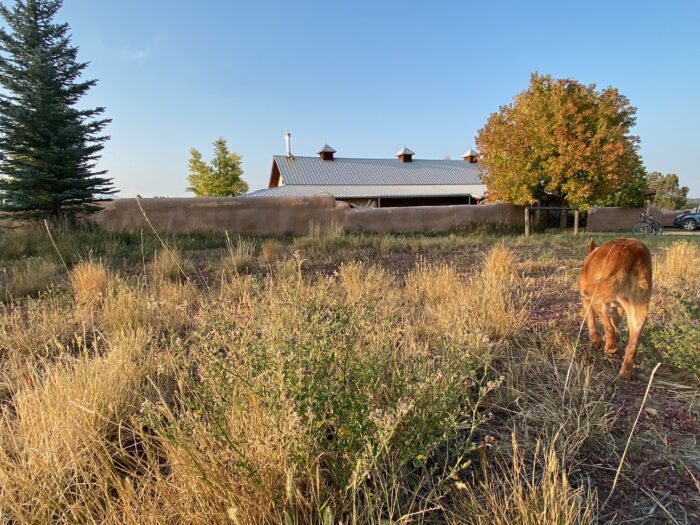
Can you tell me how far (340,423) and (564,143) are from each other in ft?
57.0

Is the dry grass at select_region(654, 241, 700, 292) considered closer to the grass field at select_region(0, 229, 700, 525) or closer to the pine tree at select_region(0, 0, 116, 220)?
the grass field at select_region(0, 229, 700, 525)

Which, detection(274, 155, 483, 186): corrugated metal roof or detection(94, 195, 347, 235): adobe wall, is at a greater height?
detection(274, 155, 483, 186): corrugated metal roof

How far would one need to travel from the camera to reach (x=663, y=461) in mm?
1863

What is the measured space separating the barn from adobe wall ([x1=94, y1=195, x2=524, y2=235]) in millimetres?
7993

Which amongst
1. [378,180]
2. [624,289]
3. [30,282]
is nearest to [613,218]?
[378,180]

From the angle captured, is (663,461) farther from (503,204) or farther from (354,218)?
(503,204)

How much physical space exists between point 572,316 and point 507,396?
6.69 ft

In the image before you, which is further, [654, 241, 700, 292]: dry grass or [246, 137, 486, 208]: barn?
[246, 137, 486, 208]: barn

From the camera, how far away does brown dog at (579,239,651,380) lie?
2.71m

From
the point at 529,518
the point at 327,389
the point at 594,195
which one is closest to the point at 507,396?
the point at 529,518

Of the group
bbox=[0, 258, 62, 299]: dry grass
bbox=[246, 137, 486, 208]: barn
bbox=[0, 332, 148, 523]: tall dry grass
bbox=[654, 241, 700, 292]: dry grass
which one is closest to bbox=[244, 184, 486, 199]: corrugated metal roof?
bbox=[246, 137, 486, 208]: barn

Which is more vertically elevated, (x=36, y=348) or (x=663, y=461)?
(x=36, y=348)

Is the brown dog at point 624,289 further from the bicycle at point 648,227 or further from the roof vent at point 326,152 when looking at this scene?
the roof vent at point 326,152

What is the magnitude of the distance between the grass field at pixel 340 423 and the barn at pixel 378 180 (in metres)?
23.5
